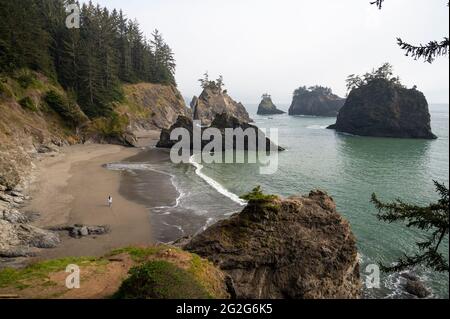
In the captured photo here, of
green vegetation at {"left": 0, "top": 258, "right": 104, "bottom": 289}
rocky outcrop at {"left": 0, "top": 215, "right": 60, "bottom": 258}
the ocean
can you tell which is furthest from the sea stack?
green vegetation at {"left": 0, "top": 258, "right": 104, "bottom": 289}

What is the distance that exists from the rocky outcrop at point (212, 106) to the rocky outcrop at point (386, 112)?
1572 inches

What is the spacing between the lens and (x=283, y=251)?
17.3 m

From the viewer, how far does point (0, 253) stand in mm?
20891

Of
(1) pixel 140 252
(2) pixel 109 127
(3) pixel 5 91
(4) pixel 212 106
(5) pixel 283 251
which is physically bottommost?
(5) pixel 283 251

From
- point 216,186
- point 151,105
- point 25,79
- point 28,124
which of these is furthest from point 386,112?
point 28,124

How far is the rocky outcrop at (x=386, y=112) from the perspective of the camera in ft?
334

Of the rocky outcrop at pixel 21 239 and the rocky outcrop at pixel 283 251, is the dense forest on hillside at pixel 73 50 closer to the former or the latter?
the rocky outcrop at pixel 21 239

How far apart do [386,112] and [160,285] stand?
112 metres

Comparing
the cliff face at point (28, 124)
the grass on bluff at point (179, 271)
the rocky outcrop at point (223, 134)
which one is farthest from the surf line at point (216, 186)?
the cliff face at point (28, 124)

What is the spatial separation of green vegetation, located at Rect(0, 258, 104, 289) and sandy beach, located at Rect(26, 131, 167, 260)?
6363mm
